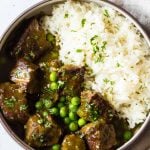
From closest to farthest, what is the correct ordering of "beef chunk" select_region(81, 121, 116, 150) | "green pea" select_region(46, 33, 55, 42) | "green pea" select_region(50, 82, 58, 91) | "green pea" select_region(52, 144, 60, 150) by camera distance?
"beef chunk" select_region(81, 121, 116, 150) < "green pea" select_region(52, 144, 60, 150) < "green pea" select_region(50, 82, 58, 91) < "green pea" select_region(46, 33, 55, 42)

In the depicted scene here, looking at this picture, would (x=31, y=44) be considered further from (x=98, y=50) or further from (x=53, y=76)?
(x=98, y=50)

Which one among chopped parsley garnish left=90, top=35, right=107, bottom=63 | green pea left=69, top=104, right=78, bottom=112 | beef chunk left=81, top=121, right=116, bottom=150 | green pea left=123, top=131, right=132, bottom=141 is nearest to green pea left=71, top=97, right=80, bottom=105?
green pea left=69, top=104, right=78, bottom=112

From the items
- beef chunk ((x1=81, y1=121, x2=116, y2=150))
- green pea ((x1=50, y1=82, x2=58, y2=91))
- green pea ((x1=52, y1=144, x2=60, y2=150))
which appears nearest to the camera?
beef chunk ((x1=81, y1=121, x2=116, y2=150))

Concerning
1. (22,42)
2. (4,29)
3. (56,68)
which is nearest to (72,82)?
(56,68)

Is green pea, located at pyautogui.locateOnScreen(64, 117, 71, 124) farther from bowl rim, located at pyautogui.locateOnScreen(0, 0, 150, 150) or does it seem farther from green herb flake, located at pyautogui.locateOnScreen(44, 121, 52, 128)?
bowl rim, located at pyautogui.locateOnScreen(0, 0, 150, 150)

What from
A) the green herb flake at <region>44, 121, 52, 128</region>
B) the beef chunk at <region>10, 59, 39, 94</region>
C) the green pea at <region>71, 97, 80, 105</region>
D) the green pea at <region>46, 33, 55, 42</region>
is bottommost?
the green herb flake at <region>44, 121, 52, 128</region>

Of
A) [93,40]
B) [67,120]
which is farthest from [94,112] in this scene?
[93,40]
